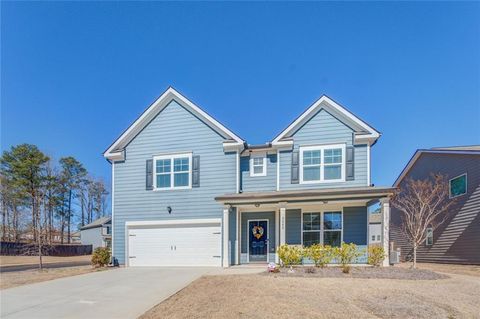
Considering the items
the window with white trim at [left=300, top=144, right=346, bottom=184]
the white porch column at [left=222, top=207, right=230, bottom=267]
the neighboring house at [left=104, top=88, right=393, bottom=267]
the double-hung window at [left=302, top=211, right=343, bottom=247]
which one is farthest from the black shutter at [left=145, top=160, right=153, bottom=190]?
the double-hung window at [left=302, top=211, right=343, bottom=247]

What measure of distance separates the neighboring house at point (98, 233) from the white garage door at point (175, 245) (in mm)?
23952

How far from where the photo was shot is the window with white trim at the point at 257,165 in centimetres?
1401

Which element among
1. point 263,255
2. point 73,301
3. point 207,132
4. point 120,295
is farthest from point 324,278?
point 207,132

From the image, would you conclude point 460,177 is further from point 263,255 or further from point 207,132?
point 207,132

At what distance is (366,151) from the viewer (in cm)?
1271

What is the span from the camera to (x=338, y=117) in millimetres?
13211

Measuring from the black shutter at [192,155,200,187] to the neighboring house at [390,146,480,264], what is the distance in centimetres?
1404

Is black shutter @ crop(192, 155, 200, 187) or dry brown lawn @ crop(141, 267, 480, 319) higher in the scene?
black shutter @ crop(192, 155, 200, 187)

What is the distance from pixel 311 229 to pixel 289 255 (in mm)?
2350

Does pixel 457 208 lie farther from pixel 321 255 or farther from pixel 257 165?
pixel 257 165

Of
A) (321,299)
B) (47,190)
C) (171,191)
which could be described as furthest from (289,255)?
(47,190)

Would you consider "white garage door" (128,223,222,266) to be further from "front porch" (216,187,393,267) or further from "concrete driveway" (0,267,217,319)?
"concrete driveway" (0,267,217,319)

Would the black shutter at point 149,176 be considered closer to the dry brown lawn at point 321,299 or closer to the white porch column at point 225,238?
the white porch column at point 225,238

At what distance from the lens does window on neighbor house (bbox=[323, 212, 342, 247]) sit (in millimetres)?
12734
